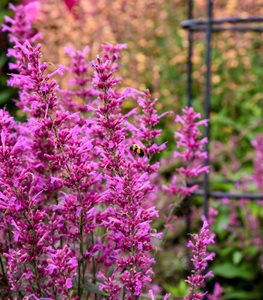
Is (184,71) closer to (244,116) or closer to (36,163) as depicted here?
(244,116)

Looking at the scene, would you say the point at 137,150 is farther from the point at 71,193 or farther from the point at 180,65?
the point at 180,65

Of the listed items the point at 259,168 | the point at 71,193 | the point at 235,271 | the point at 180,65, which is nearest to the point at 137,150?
the point at 71,193

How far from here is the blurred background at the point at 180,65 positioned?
4.18 meters

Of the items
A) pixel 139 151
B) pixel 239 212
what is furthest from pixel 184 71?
pixel 139 151

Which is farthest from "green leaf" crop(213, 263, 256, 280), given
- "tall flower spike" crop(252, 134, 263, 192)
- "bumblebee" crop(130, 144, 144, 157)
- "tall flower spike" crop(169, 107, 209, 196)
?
"bumblebee" crop(130, 144, 144, 157)

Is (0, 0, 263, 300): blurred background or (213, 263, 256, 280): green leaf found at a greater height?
(0, 0, 263, 300): blurred background

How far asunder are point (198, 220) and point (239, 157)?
1154mm

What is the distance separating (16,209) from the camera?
4.11ft

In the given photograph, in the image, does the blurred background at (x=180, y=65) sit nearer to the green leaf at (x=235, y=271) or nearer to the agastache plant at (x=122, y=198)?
the green leaf at (x=235, y=271)

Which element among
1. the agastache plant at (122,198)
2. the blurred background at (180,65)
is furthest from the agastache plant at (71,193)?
the blurred background at (180,65)

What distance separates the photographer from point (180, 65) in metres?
6.13

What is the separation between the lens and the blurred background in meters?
4.18

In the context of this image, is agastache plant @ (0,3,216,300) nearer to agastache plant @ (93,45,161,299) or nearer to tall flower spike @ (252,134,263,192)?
agastache plant @ (93,45,161,299)

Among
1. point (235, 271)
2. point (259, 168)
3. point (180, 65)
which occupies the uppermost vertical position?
point (180, 65)
